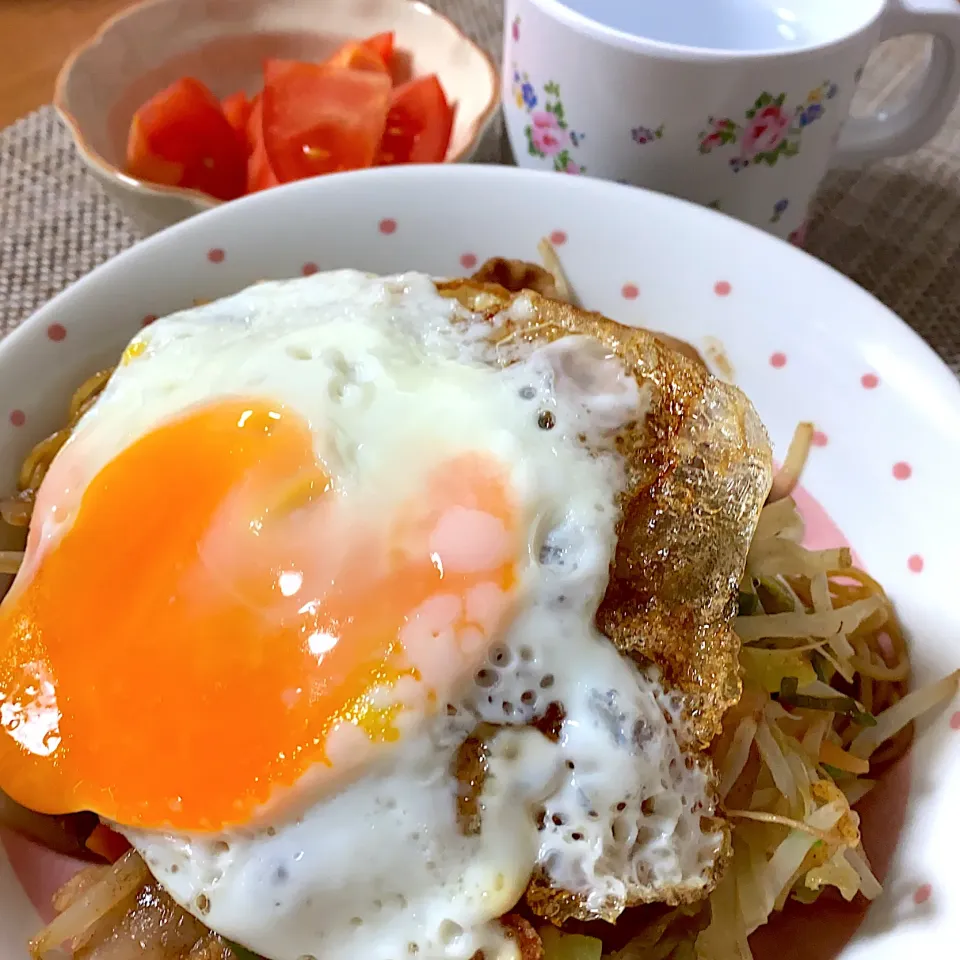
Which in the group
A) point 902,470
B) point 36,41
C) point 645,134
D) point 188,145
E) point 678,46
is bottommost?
point 36,41

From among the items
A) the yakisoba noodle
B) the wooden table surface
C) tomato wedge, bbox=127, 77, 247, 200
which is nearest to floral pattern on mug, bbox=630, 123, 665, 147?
the yakisoba noodle

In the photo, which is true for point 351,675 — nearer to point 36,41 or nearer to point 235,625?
point 235,625

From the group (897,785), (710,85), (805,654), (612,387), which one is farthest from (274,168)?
(897,785)

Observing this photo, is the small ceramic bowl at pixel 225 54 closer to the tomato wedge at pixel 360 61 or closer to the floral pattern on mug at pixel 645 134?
the tomato wedge at pixel 360 61

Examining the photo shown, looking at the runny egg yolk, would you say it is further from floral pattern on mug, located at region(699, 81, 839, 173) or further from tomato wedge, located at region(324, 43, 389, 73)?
tomato wedge, located at region(324, 43, 389, 73)

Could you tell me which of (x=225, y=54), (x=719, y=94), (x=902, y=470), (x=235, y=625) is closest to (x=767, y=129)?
(x=719, y=94)

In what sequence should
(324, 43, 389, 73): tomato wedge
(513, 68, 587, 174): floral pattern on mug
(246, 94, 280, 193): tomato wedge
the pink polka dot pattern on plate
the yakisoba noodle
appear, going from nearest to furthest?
1. the yakisoba noodle
2. the pink polka dot pattern on plate
3. (513, 68, 587, 174): floral pattern on mug
4. (246, 94, 280, 193): tomato wedge
5. (324, 43, 389, 73): tomato wedge
